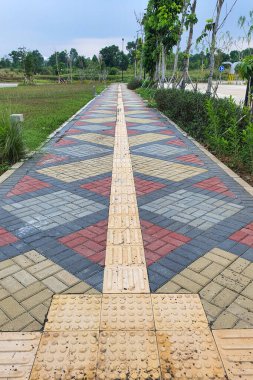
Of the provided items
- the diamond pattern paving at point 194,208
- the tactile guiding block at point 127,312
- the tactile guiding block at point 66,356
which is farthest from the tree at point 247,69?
the tactile guiding block at point 66,356

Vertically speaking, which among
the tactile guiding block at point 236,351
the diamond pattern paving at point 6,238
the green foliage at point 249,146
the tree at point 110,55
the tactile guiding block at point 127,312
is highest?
the tree at point 110,55

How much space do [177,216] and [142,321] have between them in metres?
1.86

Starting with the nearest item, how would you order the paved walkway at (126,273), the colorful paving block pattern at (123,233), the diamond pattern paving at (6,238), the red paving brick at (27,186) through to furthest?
the paved walkway at (126,273) < the colorful paving block pattern at (123,233) < the diamond pattern paving at (6,238) < the red paving brick at (27,186)

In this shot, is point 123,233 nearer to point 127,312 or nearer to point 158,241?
point 158,241

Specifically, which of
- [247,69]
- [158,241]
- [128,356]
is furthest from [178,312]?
[247,69]

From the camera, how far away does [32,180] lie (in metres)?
5.48

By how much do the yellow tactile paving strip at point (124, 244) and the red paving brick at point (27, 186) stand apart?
1.19 meters

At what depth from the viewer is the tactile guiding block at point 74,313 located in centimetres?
238

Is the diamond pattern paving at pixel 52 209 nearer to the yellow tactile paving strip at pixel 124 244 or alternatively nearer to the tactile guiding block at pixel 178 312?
the yellow tactile paving strip at pixel 124 244

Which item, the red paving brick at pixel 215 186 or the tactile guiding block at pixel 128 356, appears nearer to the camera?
the tactile guiding block at pixel 128 356

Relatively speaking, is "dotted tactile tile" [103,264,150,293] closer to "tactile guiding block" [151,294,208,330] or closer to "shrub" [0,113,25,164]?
"tactile guiding block" [151,294,208,330]

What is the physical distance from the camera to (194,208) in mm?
4324

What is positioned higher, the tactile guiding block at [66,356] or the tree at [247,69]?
the tree at [247,69]

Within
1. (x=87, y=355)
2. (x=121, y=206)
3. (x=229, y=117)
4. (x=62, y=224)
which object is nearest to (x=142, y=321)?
(x=87, y=355)
